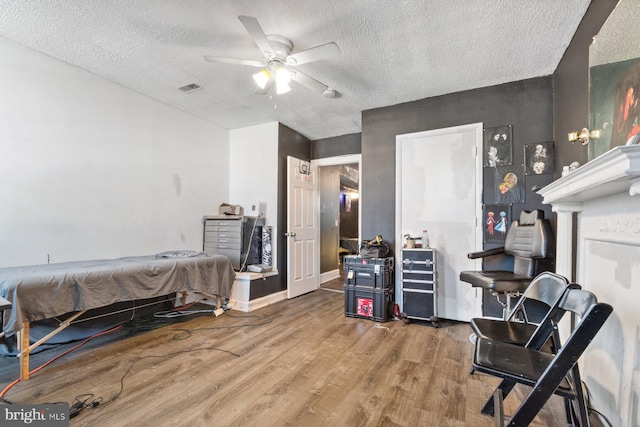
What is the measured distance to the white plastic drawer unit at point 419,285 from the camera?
306cm

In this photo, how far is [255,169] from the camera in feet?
14.3

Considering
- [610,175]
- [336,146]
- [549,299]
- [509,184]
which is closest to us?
[610,175]

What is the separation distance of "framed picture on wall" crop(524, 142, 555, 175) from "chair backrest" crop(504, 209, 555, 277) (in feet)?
1.65

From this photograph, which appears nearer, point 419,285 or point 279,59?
point 279,59

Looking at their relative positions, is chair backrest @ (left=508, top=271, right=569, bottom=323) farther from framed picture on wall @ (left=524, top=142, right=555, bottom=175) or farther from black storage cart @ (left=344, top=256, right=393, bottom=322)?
framed picture on wall @ (left=524, top=142, right=555, bottom=175)

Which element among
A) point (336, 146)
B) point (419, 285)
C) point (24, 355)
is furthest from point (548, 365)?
point (336, 146)

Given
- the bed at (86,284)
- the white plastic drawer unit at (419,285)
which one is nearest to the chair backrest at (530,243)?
the white plastic drawer unit at (419,285)

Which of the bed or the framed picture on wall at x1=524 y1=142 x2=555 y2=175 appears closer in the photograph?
the bed

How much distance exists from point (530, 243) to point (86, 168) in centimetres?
442

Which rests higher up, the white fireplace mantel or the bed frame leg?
the white fireplace mantel

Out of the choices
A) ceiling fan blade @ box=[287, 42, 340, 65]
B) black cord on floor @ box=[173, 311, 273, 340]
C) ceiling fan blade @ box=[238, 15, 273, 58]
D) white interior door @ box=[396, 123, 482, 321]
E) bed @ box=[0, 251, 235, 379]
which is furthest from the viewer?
white interior door @ box=[396, 123, 482, 321]

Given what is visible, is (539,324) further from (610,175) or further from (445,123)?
(445,123)

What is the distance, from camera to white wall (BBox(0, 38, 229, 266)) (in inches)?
95.9

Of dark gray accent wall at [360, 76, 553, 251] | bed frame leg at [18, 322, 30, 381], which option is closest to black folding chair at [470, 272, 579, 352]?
dark gray accent wall at [360, 76, 553, 251]
